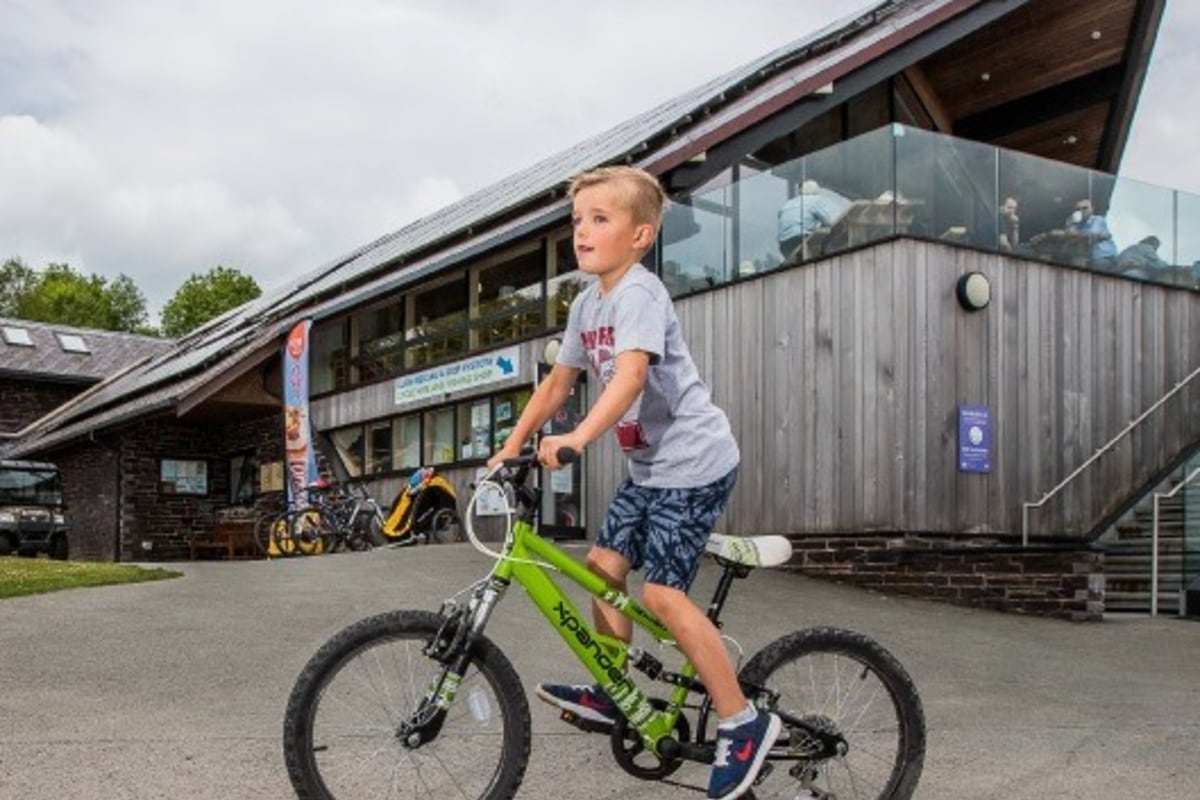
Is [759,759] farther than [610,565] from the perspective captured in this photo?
No

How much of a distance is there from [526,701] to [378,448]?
741 inches

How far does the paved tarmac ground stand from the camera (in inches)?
178

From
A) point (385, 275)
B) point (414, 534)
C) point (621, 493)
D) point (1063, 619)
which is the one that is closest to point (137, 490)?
point (385, 275)

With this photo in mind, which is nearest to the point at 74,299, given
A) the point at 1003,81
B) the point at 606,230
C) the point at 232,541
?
the point at 232,541

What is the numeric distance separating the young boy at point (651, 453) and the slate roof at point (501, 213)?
913cm

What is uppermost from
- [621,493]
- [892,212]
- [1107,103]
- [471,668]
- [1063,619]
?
[1107,103]

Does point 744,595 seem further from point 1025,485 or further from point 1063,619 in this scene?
point 1025,485

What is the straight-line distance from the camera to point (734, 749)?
348 centimetres

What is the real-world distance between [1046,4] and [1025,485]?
7226 mm

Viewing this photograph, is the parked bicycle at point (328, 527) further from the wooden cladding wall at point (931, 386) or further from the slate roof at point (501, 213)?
the wooden cladding wall at point (931, 386)

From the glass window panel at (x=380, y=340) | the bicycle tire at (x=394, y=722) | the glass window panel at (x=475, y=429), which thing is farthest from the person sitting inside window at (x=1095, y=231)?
the glass window panel at (x=380, y=340)

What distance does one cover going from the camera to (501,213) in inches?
Result: 681

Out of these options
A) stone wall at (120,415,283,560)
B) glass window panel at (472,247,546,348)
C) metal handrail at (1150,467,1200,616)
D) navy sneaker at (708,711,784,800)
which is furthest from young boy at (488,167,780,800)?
stone wall at (120,415,283,560)

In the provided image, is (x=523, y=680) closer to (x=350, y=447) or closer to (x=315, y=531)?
(x=315, y=531)
